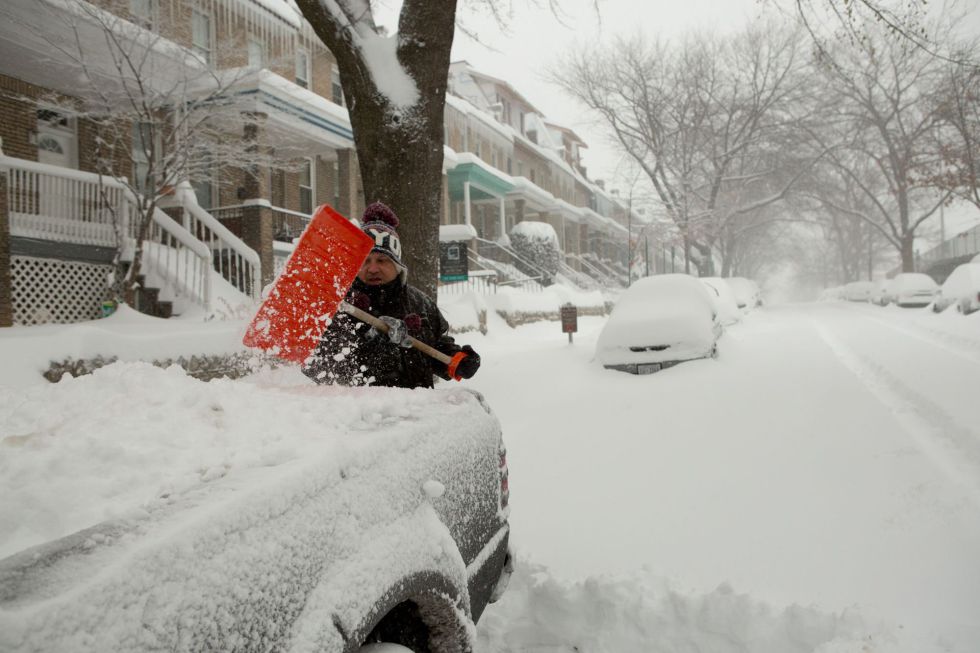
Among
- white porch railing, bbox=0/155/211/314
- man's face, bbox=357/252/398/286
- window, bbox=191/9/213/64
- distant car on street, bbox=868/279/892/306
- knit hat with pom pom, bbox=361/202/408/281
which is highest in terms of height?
window, bbox=191/9/213/64

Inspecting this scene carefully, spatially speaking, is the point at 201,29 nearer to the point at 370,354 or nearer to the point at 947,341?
the point at 370,354

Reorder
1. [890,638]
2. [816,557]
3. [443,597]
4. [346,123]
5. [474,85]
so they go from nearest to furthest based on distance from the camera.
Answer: [443,597]
[890,638]
[816,557]
[346,123]
[474,85]

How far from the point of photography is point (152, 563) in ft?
3.10

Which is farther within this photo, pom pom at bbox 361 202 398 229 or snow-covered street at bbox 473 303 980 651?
pom pom at bbox 361 202 398 229

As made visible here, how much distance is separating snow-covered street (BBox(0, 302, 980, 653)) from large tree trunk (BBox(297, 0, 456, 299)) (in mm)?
2173

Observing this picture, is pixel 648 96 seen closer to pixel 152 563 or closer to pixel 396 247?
pixel 396 247

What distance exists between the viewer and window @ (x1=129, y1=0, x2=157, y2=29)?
1003 cm

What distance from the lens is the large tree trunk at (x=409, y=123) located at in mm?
5883

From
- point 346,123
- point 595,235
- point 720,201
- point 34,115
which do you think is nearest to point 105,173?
point 34,115

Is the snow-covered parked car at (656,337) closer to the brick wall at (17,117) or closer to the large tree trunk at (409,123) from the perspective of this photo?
the large tree trunk at (409,123)

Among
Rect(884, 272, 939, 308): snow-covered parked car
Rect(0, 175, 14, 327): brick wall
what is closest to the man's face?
Rect(0, 175, 14, 327): brick wall

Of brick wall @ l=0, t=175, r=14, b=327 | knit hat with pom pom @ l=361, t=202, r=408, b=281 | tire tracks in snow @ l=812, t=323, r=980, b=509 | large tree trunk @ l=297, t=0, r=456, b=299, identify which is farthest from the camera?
brick wall @ l=0, t=175, r=14, b=327

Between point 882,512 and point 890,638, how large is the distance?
145cm

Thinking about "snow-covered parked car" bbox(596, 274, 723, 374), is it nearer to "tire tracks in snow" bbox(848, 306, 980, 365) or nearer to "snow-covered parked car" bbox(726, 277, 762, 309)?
"tire tracks in snow" bbox(848, 306, 980, 365)
